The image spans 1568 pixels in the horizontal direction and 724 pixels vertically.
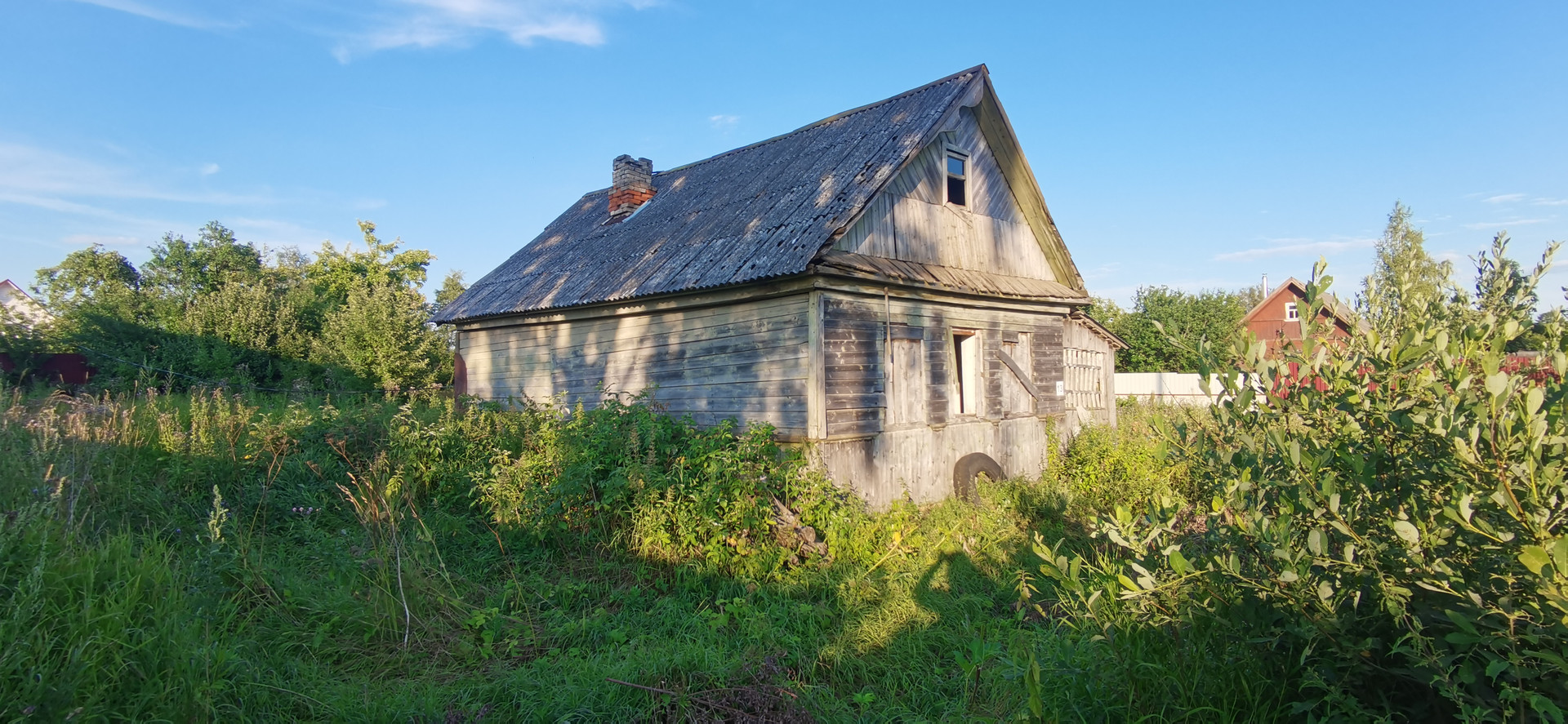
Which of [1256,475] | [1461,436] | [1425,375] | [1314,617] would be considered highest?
[1425,375]

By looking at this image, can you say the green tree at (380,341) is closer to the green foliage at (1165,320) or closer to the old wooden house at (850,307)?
the old wooden house at (850,307)

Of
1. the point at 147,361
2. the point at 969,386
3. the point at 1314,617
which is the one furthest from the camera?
the point at 147,361

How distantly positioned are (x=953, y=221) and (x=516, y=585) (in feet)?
24.8

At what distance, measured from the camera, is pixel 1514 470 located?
2180mm

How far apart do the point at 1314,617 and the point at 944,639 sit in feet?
10.7

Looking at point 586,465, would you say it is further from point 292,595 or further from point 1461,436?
point 1461,436

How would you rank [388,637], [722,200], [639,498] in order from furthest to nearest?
1. [722,200]
2. [639,498]
3. [388,637]

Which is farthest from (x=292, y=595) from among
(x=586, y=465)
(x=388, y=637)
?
(x=586, y=465)

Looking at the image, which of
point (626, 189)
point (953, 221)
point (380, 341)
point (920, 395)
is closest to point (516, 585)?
point (920, 395)

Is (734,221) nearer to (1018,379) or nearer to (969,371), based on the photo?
(969,371)

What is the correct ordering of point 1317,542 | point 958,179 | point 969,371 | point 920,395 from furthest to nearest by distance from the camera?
1. point 958,179
2. point 969,371
3. point 920,395
4. point 1317,542

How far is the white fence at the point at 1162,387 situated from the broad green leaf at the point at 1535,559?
20501mm

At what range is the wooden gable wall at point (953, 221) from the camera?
9.38 m

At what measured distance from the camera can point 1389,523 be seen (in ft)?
8.35
